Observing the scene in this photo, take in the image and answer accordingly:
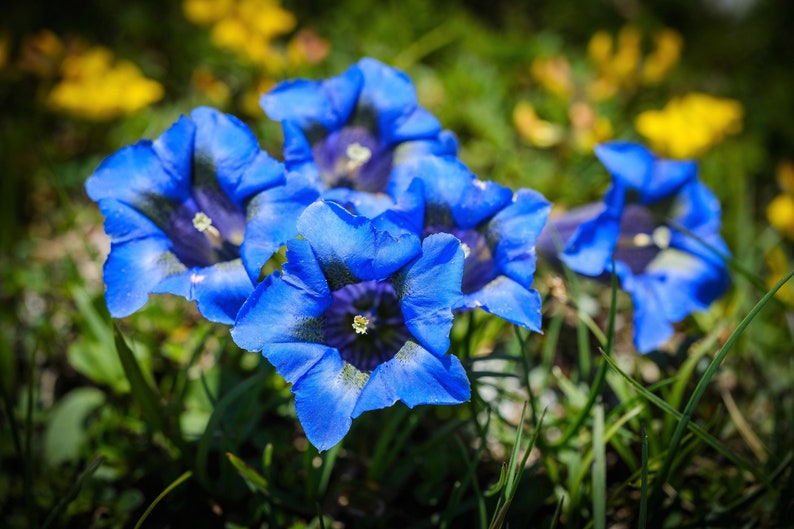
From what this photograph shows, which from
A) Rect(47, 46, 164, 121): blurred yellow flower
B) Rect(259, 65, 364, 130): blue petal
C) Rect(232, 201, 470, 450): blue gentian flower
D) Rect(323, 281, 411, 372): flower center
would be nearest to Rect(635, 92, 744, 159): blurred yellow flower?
Rect(259, 65, 364, 130): blue petal

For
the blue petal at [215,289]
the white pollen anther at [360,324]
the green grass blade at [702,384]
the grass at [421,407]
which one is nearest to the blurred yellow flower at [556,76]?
the grass at [421,407]

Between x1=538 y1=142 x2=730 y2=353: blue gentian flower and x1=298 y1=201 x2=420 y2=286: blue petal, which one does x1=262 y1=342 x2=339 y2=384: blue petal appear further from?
x1=538 y1=142 x2=730 y2=353: blue gentian flower

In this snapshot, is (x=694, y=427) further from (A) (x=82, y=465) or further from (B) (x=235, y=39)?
(B) (x=235, y=39)

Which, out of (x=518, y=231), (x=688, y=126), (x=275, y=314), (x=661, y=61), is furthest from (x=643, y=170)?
(x=661, y=61)

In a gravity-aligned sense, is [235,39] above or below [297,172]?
below

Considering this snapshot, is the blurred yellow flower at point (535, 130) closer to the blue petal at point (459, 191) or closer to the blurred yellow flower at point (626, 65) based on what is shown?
the blurred yellow flower at point (626, 65)

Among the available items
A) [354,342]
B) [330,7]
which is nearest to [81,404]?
[354,342]

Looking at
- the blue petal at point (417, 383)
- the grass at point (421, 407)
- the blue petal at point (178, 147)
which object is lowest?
the grass at point (421, 407)
